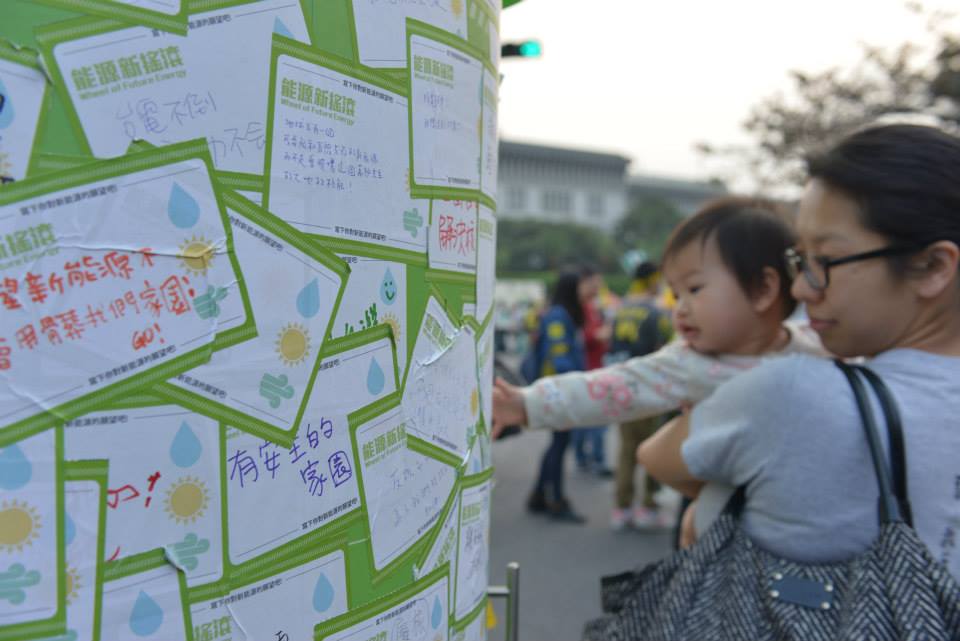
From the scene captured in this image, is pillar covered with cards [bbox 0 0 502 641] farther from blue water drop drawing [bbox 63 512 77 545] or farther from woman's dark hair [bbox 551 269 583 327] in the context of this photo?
woman's dark hair [bbox 551 269 583 327]

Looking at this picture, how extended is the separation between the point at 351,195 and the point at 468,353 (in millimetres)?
313

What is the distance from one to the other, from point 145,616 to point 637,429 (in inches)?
221

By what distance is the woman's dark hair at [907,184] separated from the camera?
134 cm

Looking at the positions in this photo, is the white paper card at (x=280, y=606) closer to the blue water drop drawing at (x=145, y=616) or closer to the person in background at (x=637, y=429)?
the blue water drop drawing at (x=145, y=616)

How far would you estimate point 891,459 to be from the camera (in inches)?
48.3

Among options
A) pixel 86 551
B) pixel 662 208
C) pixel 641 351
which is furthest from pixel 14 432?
pixel 662 208

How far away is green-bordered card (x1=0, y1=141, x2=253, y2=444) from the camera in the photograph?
74cm

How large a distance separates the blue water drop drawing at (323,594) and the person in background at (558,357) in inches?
220

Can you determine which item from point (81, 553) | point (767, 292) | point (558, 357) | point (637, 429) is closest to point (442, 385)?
point (81, 553)

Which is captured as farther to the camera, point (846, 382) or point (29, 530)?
point (846, 382)

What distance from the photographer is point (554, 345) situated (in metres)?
6.79

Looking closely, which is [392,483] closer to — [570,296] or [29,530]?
[29,530]

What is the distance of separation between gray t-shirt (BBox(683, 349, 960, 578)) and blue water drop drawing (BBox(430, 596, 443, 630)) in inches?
22.1

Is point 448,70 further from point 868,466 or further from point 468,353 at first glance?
point 868,466
